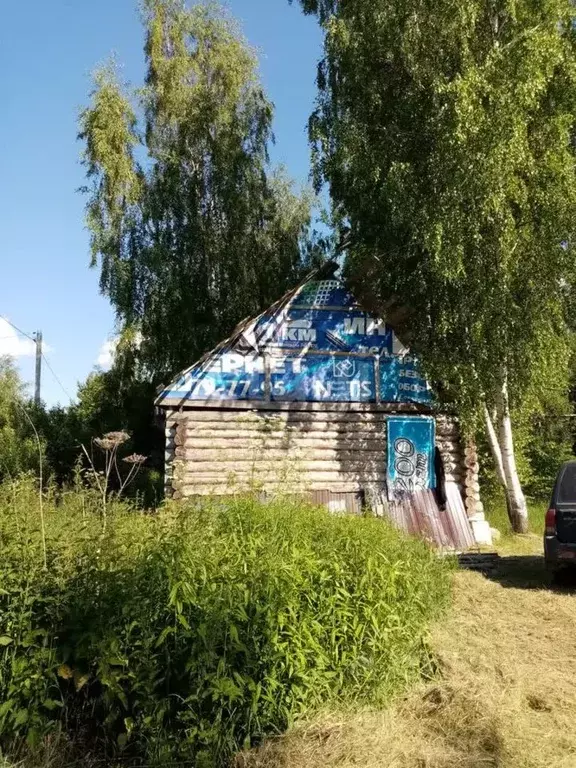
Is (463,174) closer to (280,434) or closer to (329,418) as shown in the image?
(329,418)

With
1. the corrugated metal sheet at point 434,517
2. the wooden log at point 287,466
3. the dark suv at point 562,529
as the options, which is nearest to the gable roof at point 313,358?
the wooden log at point 287,466

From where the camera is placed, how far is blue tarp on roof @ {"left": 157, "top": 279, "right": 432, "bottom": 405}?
13.7m

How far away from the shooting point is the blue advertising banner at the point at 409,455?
14.3 m

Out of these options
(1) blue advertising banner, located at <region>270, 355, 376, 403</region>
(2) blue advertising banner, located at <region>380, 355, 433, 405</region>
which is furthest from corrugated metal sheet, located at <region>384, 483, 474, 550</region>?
(1) blue advertising banner, located at <region>270, 355, 376, 403</region>

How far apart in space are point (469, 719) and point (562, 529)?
5.24m

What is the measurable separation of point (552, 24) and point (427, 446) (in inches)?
334

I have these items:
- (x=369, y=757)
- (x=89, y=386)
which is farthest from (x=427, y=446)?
(x=89, y=386)

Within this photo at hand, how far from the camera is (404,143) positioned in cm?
1400

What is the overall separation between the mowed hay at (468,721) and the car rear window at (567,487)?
3.16m

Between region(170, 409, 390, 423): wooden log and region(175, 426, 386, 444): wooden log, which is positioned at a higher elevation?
region(170, 409, 390, 423): wooden log

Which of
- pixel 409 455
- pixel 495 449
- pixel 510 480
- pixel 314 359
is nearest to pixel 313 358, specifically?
pixel 314 359

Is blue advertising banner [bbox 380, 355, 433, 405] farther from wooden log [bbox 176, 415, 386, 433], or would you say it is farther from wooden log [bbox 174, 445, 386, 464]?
wooden log [bbox 174, 445, 386, 464]

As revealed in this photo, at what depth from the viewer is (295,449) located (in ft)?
45.9

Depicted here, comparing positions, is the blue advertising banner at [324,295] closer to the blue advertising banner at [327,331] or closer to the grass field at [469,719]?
the blue advertising banner at [327,331]
